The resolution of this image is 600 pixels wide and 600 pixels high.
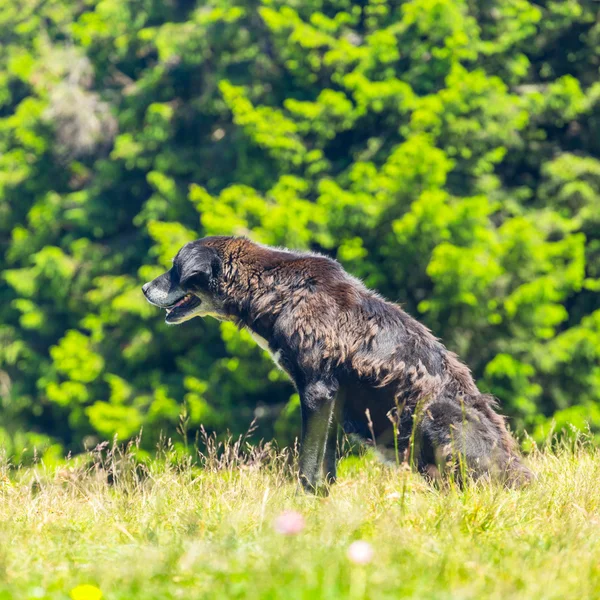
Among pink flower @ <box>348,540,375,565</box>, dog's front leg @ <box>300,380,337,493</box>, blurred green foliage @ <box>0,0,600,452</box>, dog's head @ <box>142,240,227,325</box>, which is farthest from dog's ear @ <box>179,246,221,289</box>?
blurred green foliage @ <box>0,0,600,452</box>

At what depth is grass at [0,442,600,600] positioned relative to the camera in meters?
3.28

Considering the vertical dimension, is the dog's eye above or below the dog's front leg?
above

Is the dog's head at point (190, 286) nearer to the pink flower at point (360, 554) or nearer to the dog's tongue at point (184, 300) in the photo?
the dog's tongue at point (184, 300)

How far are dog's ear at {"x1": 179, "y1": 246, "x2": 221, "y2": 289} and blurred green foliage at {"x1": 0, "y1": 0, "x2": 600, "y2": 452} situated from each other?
8.54 m

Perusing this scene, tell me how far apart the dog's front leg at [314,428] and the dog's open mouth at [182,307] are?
148cm

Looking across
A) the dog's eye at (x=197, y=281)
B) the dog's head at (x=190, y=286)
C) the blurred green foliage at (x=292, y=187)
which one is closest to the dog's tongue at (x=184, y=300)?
the dog's head at (x=190, y=286)

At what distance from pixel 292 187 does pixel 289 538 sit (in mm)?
13420

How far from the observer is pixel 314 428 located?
229 inches

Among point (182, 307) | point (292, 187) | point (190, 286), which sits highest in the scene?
point (190, 286)

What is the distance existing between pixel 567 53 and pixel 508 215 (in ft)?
13.3

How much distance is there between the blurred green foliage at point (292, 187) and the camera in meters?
15.8

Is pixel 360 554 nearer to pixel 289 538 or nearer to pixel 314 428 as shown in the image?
pixel 289 538

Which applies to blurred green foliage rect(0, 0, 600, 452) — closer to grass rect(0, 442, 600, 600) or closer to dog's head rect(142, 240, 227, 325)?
dog's head rect(142, 240, 227, 325)

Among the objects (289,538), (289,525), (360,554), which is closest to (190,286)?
(289,538)
